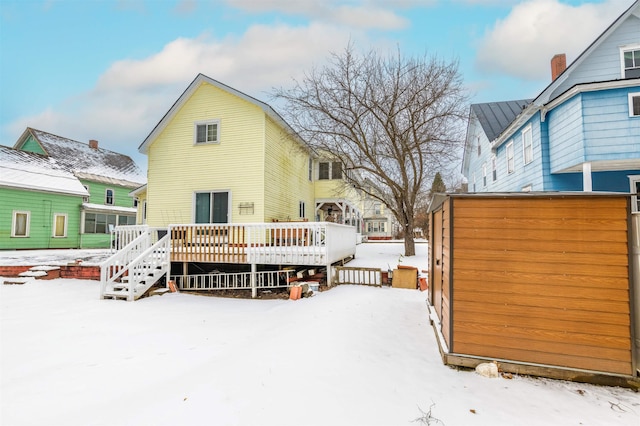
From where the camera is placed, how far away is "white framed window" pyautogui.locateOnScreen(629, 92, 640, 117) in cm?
806

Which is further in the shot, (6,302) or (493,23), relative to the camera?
(493,23)

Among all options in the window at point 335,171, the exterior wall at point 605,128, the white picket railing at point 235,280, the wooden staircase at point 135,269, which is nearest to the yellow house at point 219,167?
the white picket railing at point 235,280

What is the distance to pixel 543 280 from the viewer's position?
3500 millimetres

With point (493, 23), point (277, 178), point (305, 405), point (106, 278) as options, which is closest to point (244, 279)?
point (106, 278)

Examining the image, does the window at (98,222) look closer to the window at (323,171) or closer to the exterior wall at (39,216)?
the exterior wall at (39,216)

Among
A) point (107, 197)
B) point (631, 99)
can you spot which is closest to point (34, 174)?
point (107, 197)

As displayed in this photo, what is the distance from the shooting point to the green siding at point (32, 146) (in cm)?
2105

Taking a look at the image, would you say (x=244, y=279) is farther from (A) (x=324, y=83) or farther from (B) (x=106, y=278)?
(A) (x=324, y=83)

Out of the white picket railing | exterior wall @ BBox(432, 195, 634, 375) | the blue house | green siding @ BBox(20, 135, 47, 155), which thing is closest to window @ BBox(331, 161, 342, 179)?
the blue house

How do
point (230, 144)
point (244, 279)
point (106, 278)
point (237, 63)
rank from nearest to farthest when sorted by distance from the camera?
point (106, 278), point (244, 279), point (230, 144), point (237, 63)

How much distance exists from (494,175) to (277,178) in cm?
1171

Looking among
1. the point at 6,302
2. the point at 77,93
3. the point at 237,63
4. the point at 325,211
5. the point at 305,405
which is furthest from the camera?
the point at 77,93

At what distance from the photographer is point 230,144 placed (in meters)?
11.6

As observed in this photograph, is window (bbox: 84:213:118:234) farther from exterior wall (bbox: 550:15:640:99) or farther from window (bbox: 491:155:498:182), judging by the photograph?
exterior wall (bbox: 550:15:640:99)
